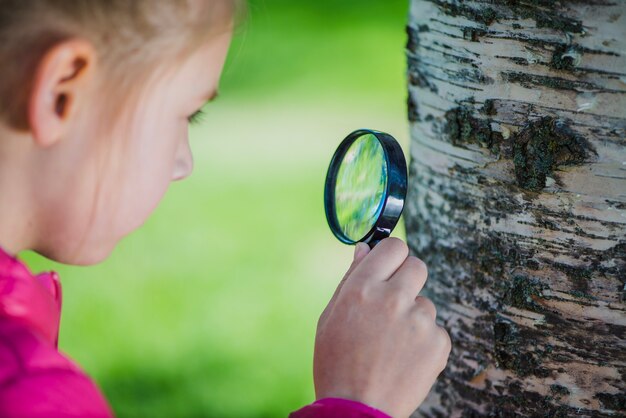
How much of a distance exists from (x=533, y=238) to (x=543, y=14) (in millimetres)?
478

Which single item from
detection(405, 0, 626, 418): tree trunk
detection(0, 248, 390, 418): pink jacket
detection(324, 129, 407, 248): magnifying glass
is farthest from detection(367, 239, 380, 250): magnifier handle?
detection(0, 248, 390, 418): pink jacket

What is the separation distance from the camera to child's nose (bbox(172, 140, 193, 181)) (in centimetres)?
187

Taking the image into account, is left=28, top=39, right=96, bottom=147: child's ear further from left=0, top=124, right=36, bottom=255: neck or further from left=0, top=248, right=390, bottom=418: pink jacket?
left=0, top=248, right=390, bottom=418: pink jacket

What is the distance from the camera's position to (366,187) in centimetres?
202

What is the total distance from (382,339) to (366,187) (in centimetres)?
41

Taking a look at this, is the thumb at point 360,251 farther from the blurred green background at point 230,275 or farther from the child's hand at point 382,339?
the blurred green background at point 230,275

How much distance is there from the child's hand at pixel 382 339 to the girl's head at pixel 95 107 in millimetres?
457

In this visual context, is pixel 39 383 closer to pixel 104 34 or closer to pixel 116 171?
pixel 116 171

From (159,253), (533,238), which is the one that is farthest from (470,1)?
(159,253)

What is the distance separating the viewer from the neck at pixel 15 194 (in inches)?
64.9

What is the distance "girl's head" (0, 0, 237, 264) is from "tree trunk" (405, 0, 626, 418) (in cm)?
55

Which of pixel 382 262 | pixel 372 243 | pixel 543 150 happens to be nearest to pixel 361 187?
pixel 372 243

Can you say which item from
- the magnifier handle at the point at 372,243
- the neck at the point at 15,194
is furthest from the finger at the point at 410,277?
the neck at the point at 15,194

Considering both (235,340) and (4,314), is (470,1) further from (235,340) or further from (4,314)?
(235,340)
